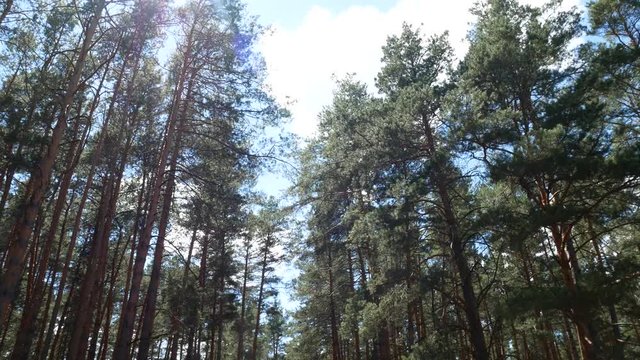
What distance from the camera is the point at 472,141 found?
11.0 metres

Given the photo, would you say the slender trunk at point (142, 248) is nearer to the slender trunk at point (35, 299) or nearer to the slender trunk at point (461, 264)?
the slender trunk at point (35, 299)

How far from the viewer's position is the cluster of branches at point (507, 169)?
9.22 metres

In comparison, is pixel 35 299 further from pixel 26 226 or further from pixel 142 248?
pixel 26 226

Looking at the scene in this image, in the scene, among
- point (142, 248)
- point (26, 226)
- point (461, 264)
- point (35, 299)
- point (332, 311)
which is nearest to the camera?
point (26, 226)

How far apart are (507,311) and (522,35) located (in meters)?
8.57

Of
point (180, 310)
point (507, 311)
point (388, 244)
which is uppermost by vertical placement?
point (388, 244)

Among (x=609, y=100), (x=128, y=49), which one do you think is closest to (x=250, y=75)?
(x=128, y=49)

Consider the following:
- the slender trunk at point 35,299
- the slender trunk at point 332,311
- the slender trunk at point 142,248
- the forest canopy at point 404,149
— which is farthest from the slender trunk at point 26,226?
the slender trunk at point 332,311

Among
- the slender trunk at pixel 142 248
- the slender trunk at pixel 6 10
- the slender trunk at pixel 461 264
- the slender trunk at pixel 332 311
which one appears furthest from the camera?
the slender trunk at pixel 332 311

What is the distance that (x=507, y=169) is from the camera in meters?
9.94

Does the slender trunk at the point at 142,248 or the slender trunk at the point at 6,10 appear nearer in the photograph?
the slender trunk at the point at 6,10

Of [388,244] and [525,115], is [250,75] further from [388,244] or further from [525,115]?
[525,115]

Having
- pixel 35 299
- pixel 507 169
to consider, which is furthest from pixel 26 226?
pixel 507 169

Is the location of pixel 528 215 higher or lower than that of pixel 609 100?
lower
